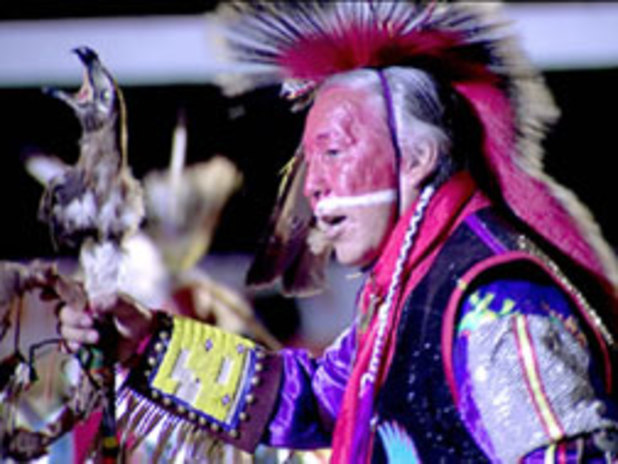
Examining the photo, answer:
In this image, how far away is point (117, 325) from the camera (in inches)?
76.3

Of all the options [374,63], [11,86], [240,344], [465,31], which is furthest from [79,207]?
[11,86]

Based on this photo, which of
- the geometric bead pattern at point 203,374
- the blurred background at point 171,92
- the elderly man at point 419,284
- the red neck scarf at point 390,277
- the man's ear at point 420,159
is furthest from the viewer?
the blurred background at point 171,92

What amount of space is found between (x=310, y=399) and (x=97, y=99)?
2.21 feet

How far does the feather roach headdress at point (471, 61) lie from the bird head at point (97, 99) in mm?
287

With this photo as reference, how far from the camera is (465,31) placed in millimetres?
1966

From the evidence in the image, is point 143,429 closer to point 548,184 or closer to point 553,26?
point 548,184

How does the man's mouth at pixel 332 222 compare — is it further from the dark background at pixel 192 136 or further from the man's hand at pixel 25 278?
the dark background at pixel 192 136

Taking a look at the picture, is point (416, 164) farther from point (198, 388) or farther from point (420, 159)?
point (198, 388)

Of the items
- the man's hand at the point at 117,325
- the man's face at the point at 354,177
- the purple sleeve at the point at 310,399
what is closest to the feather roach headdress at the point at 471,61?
the man's face at the point at 354,177

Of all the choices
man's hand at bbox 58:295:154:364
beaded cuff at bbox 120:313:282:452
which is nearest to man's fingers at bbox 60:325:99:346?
man's hand at bbox 58:295:154:364

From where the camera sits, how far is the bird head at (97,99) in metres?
1.88

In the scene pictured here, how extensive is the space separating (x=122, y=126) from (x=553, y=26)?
1658 millimetres

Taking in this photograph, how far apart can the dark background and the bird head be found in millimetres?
1018

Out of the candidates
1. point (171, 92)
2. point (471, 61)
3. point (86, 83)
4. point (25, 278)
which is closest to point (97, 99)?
point (86, 83)
